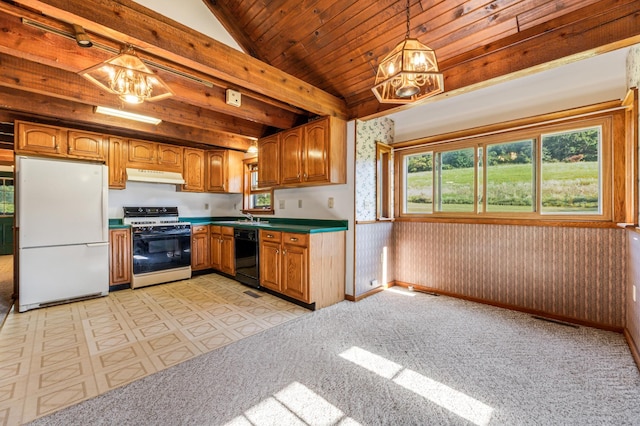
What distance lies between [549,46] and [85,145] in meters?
5.37

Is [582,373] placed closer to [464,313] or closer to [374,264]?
[464,313]

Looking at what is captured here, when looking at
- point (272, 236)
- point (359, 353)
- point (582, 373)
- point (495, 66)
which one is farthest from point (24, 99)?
point (582, 373)

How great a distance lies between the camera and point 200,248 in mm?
A: 4898

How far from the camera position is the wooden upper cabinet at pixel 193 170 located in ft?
16.1

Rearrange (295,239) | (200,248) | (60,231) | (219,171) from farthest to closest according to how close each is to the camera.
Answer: (219,171)
(200,248)
(60,231)
(295,239)

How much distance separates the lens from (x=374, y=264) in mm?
3889

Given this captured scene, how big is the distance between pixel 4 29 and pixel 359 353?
353cm

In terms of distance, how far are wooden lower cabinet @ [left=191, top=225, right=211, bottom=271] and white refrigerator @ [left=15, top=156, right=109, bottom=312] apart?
125cm

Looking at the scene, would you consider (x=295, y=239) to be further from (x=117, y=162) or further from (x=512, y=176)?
(x=117, y=162)

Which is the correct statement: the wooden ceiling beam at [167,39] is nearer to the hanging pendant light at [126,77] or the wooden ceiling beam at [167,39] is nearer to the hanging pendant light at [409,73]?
the hanging pendant light at [126,77]

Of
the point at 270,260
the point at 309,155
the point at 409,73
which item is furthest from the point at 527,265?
the point at 270,260

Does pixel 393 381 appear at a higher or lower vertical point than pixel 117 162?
lower

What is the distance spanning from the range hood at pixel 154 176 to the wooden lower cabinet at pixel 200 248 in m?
0.85

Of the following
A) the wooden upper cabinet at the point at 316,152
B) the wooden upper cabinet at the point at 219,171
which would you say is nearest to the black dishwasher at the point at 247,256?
the wooden upper cabinet at the point at 316,152
